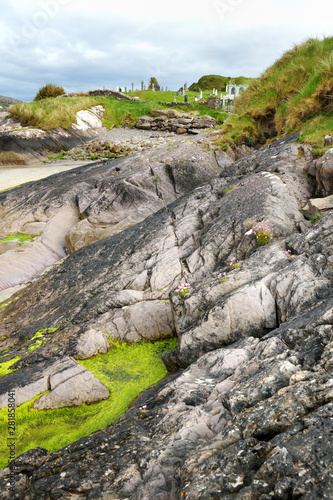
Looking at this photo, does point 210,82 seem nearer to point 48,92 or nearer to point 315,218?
point 48,92

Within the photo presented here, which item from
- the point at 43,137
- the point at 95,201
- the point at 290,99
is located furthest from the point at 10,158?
the point at 290,99

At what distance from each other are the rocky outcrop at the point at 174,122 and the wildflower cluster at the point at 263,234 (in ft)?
123

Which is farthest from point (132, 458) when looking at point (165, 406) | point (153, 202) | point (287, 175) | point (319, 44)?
point (319, 44)

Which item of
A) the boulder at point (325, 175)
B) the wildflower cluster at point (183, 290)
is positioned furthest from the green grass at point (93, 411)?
the boulder at point (325, 175)

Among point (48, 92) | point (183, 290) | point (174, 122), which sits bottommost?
point (183, 290)

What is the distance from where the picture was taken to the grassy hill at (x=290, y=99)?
1807 centimetres

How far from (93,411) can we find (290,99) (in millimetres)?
22114

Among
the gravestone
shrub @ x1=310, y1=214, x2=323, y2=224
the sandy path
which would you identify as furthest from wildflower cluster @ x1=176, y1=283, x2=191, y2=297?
the gravestone

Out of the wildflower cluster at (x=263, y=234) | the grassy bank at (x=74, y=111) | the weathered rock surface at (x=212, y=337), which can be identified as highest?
the grassy bank at (x=74, y=111)

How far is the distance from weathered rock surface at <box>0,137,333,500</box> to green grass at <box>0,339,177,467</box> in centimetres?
87

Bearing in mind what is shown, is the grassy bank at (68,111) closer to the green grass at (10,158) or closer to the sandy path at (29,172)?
the green grass at (10,158)

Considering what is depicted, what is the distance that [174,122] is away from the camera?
161ft

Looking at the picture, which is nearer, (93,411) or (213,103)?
(93,411)

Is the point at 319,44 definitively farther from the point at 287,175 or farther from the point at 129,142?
the point at 129,142
